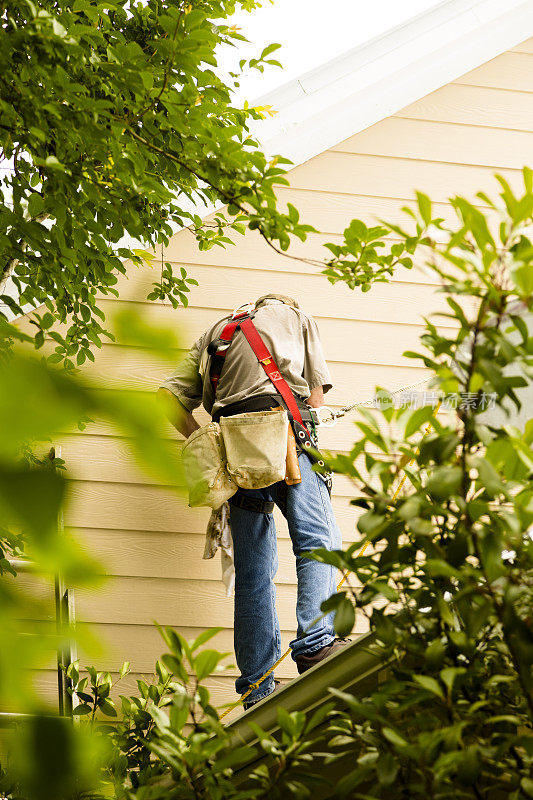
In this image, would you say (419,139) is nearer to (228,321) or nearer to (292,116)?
(292,116)

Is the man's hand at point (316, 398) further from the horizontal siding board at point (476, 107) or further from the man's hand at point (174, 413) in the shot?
the horizontal siding board at point (476, 107)

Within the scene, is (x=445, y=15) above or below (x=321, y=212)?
above

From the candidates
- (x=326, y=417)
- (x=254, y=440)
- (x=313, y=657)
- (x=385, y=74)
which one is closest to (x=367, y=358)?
(x=326, y=417)

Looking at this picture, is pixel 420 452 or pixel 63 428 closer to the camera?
pixel 63 428

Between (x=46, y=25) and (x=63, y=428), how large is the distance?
1030mm

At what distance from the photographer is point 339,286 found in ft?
10.6

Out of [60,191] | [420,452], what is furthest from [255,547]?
[420,452]

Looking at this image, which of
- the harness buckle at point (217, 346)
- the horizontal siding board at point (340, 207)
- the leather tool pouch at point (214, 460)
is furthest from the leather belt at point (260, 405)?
the horizontal siding board at point (340, 207)

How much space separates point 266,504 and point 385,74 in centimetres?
189

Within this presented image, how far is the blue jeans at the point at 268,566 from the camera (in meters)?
2.23

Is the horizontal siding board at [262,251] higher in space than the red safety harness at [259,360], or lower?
higher

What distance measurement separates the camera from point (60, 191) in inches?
57.5

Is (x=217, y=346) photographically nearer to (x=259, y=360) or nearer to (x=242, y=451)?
(x=259, y=360)

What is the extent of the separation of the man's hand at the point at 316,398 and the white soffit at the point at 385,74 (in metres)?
1.08
